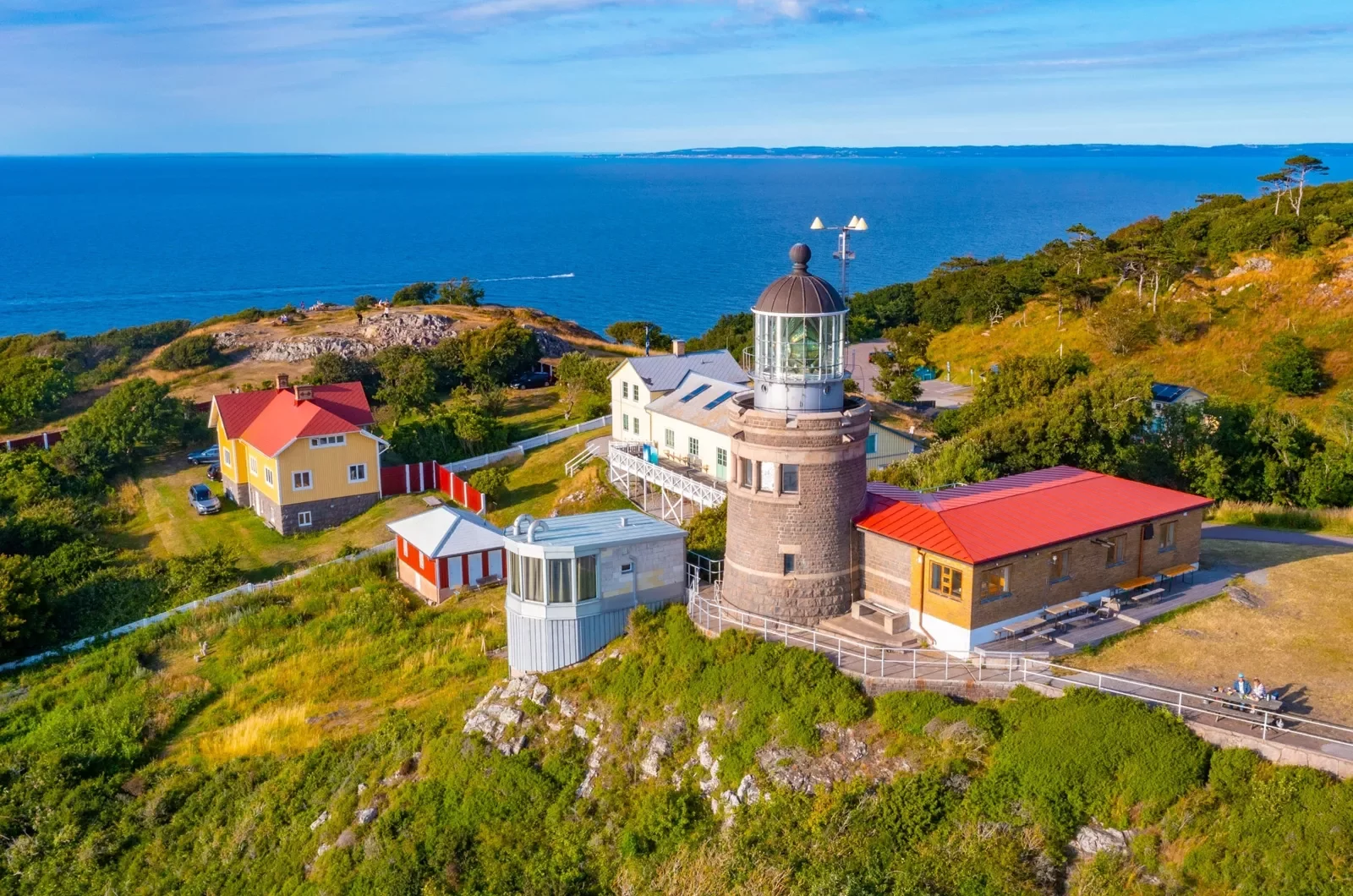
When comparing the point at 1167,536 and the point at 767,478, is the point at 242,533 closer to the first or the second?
the point at 767,478

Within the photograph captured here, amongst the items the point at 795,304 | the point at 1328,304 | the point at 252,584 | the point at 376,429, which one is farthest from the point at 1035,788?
the point at 1328,304

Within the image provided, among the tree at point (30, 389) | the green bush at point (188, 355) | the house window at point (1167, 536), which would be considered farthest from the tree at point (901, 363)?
the tree at point (30, 389)

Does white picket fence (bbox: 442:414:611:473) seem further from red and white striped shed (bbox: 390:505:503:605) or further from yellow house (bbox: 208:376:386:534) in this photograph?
red and white striped shed (bbox: 390:505:503:605)

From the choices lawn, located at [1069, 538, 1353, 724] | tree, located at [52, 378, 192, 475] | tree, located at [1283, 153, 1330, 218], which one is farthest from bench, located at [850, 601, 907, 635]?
tree, located at [1283, 153, 1330, 218]

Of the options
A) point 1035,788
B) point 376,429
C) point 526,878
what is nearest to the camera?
point 1035,788

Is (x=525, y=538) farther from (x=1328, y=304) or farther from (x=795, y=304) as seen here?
(x=1328, y=304)

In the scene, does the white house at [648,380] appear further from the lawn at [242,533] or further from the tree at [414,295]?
the tree at [414,295]

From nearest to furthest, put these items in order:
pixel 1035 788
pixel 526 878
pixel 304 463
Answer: pixel 1035 788 < pixel 526 878 < pixel 304 463
